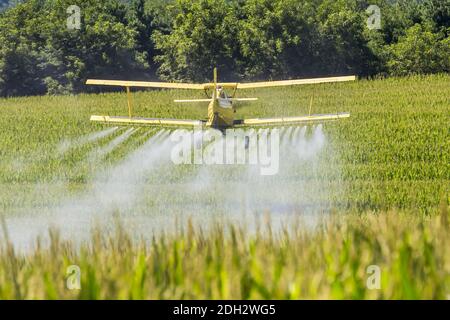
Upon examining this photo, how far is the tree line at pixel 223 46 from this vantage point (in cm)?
7950

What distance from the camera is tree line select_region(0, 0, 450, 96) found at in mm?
79500

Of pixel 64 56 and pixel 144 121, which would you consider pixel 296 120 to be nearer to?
pixel 144 121

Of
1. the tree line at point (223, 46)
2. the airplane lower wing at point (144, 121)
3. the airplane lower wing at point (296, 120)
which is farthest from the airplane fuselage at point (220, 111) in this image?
the tree line at point (223, 46)

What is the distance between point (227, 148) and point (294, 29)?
164 ft

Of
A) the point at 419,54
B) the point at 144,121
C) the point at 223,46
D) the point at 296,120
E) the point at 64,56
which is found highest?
the point at 223,46

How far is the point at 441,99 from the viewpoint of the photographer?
174 feet

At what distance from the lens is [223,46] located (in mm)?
80938

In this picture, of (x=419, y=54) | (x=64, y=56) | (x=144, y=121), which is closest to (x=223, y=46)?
(x=64, y=56)

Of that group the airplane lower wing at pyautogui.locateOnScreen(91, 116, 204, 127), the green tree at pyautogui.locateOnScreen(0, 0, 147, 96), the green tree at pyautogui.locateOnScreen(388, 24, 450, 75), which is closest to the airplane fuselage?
the airplane lower wing at pyautogui.locateOnScreen(91, 116, 204, 127)

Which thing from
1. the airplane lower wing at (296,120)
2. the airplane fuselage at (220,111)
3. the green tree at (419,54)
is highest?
the green tree at (419,54)

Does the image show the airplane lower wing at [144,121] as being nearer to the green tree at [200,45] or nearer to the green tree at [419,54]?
the green tree at [200,45]

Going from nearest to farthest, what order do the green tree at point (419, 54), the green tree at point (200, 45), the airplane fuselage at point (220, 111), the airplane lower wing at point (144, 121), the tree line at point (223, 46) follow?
the airplane fuselage at point (220, 111) → the airplane lower wing at point (144, 121) → the green tree at point (419, 54) → the tree line at point (223, 46) → the green tree at point (200, 45)

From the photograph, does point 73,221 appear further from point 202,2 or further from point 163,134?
point 202,2

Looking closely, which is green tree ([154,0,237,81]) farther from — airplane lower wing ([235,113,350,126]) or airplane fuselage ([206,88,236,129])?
airplane fuselage ([206,88,236,129])
